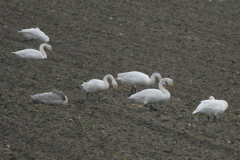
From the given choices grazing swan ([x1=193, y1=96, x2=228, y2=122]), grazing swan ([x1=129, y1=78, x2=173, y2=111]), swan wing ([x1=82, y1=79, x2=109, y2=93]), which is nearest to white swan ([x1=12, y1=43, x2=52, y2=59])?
swan wing ([x1=82, y1=79, x2=109, y2=93])

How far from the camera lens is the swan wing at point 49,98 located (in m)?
7.91

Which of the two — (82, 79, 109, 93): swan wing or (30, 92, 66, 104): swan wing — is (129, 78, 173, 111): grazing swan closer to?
(82, 79, 109, 93): swan wing

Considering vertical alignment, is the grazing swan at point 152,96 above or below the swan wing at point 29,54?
above

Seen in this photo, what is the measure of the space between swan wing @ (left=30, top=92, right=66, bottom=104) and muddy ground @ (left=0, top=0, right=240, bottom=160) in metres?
0.15

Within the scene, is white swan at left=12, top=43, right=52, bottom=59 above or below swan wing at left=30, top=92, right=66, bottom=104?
above

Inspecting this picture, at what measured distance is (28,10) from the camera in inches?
583

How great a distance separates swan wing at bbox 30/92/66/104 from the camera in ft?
26.0

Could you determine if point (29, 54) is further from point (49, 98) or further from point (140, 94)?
point (140, 94)

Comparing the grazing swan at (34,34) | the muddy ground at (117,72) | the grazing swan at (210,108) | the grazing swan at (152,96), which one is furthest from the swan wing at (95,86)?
the grazing swan at (34,34)

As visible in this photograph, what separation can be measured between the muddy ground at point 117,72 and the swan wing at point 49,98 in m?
0.15

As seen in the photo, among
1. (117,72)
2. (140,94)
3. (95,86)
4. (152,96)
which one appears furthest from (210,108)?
(117,72)

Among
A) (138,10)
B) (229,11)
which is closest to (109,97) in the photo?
(138,10)

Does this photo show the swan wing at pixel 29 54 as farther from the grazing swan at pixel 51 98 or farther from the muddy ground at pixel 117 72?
the grazing swan at pixel 51 98

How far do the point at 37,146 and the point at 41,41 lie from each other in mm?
6784
